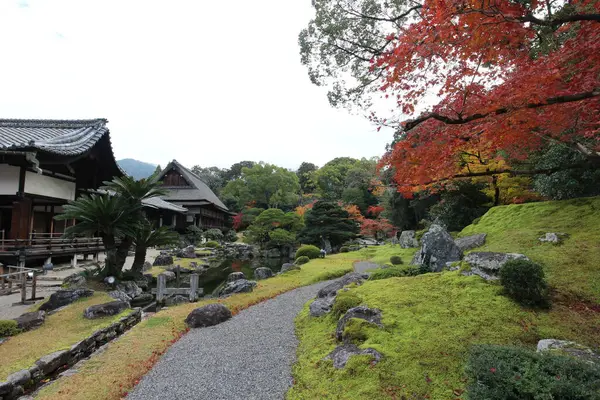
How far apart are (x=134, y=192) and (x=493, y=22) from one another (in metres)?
11.4

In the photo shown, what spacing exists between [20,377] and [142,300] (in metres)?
6.21

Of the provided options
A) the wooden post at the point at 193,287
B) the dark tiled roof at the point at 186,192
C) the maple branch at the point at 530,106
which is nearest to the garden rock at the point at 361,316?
the maple branch at the point at 530,106

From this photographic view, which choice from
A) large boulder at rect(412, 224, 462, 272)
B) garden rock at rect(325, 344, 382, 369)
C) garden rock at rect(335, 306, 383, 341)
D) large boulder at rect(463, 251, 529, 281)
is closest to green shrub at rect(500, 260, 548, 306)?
large boulder at rect(463, 251, 529, 281)

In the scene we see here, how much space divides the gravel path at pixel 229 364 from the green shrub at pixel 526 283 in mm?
3980

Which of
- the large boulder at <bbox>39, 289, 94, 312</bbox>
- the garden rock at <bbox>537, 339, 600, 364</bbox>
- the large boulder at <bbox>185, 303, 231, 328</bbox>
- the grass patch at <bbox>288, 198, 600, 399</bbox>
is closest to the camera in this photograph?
the garden rock at <bbox>537, 339, 600, 364</bbox>

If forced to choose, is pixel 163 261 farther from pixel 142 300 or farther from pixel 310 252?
pixel 310 252

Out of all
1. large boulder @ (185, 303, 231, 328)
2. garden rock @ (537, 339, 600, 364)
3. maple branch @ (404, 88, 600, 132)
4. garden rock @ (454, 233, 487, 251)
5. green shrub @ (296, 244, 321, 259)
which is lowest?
large boulder @ (185, 303, 231, 328)

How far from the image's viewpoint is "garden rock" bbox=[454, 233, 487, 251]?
9.87 m

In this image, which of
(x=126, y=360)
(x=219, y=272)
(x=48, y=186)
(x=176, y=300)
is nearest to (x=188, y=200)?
(x=219, y=272)

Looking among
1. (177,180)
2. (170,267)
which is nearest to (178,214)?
(177,180)

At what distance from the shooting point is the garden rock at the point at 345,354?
14.2 ft

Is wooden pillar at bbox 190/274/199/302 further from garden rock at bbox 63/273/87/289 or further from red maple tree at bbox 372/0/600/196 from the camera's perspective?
red maple tree at bbox 372/0/600/196

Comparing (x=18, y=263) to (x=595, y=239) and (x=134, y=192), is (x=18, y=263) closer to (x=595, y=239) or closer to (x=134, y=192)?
(x=134, y=192)

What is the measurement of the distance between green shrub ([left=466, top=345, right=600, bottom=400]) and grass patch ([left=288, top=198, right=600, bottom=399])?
2.58 ft
